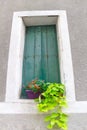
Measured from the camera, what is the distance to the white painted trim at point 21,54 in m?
2.93

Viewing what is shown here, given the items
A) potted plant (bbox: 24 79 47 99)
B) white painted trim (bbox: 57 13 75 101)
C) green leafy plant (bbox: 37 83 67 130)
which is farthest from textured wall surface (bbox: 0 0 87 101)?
potted plant (bbox: 24 79 47 99)

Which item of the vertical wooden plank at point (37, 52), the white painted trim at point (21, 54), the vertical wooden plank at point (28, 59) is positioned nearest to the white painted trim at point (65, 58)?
the white painted trim at point (21, 54)

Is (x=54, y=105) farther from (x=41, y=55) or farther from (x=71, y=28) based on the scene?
(x=71, y=28)

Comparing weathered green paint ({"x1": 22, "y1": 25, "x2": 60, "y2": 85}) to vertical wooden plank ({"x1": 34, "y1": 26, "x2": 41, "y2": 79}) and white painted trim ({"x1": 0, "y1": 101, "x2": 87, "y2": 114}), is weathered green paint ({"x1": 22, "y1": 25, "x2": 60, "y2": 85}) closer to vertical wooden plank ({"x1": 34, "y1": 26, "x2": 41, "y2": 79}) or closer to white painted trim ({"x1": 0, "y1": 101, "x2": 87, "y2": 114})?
vertical wooden plank ({"x1": 34, "y1": 26, "x2": 41, "y2": 79})

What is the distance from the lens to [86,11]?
354 centimetres

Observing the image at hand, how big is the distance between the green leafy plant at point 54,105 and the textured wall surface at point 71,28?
302 mm

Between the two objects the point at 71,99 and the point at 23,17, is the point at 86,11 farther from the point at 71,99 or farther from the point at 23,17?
the point at 71,99

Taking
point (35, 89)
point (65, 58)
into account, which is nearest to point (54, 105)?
point (35, 89)

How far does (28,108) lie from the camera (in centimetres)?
284

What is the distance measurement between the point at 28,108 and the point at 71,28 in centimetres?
160

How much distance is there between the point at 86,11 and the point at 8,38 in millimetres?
1549

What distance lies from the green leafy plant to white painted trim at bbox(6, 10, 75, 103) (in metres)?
0.15

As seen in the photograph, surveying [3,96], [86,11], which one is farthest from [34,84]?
[86,11]

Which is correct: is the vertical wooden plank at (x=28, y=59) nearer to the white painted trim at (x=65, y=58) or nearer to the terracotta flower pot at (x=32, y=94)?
the terracotta flower pot at (x=32, y=94)
